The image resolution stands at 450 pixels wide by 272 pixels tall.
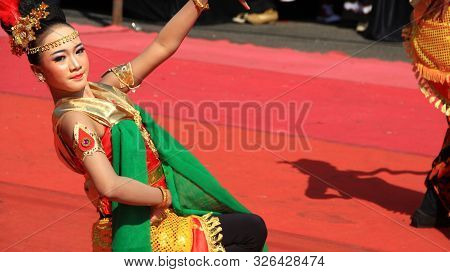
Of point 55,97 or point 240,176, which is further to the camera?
point 240,176

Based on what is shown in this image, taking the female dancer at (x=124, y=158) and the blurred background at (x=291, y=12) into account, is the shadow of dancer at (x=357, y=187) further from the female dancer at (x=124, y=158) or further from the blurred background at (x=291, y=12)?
the blurred background at (x=291, y=12)

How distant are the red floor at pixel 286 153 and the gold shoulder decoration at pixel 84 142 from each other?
1.70 meters

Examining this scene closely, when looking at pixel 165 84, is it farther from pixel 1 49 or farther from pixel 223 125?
pixel 1 49

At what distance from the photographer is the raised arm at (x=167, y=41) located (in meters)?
3.64

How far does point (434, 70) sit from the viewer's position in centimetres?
511

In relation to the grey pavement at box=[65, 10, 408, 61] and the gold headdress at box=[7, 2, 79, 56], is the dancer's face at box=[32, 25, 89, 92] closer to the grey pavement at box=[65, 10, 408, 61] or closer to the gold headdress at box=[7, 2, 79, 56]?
the gold headdress at box=[7, 2, 79, 56]

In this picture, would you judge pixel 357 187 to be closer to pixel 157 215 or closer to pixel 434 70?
pixel 434 70

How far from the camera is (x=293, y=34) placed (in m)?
12.4

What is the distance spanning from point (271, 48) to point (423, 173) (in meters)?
5.06
